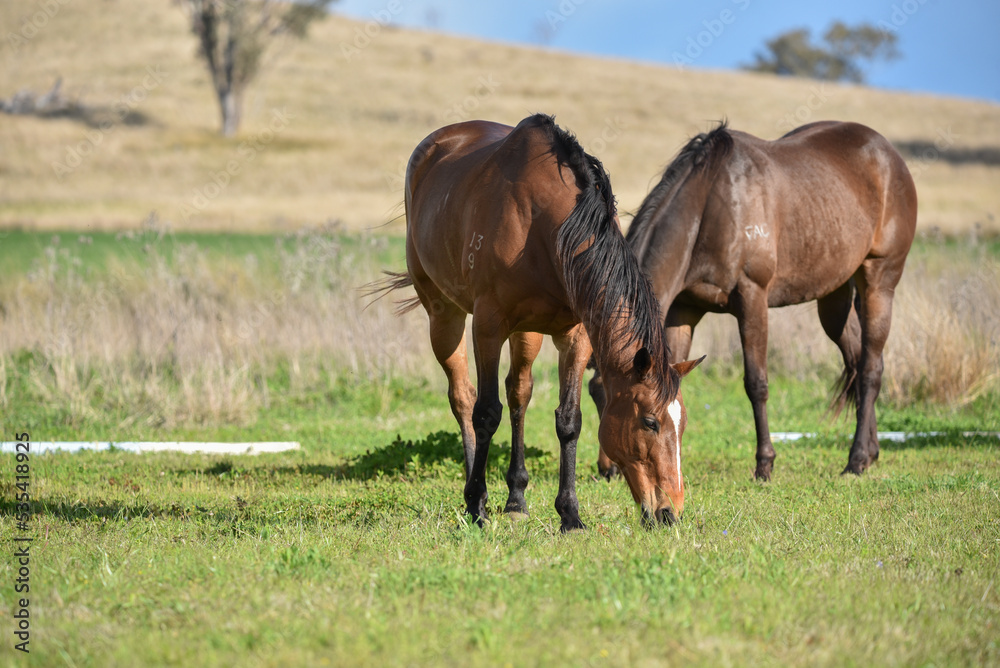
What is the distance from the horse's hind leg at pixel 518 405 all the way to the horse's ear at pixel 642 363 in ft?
3.65

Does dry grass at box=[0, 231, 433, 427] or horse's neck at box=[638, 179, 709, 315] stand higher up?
horse's neck at box=[638, 179, 709, 315]

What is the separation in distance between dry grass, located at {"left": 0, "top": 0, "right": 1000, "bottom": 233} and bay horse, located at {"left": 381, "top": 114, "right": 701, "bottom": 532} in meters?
21.5

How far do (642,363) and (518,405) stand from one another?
1262mm

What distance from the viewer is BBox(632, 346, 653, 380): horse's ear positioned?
420 cm

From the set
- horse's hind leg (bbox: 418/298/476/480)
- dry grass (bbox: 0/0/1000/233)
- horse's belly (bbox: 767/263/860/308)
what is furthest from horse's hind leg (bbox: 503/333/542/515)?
dry grass (bbox: 0/0/1000/233)

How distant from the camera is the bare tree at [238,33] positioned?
4144 cm

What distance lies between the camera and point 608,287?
436cm

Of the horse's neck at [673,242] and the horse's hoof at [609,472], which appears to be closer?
the horse's neck at [673,242]

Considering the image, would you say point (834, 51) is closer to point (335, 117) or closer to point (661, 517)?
point (335, 117)

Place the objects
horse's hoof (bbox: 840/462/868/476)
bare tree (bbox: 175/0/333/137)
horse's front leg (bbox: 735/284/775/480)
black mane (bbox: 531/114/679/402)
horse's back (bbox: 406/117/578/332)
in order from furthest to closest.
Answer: bare tree (bbox: 175/0/333/137), horse's hoof (bbox: 840/462/868/476), horse's front leg (bbox: 735/284/775/480), horse's back (bbox: 406/117/578/332), black mane (bbox: 531/114/679/402)

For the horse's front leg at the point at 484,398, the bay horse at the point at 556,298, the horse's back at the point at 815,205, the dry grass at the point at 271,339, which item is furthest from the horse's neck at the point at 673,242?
the dry grass at the point at 271,339

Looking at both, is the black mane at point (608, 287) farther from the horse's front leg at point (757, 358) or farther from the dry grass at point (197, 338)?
the dry grass at point (197, 338)

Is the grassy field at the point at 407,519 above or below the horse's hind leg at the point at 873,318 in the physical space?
below

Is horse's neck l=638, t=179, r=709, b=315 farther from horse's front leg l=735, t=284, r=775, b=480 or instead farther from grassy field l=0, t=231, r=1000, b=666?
grassy field l=0, t=231, r=1000, b=666
